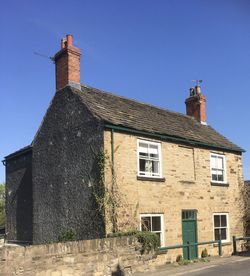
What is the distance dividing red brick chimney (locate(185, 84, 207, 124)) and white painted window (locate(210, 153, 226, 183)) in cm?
364

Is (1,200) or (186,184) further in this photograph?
(1,200)

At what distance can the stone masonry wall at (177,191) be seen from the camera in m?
16.6

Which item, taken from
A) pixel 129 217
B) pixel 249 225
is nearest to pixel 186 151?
pixel 129 217

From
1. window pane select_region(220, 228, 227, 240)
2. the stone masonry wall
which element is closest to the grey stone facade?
the stone masonry wall

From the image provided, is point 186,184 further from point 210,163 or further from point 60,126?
point 60,126

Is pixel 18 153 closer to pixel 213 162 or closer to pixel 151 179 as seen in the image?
pixel 151 179

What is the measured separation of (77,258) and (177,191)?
25.1 feet

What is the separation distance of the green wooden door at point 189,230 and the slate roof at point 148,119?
3.37 m

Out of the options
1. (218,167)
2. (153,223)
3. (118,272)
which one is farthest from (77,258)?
(218,167)

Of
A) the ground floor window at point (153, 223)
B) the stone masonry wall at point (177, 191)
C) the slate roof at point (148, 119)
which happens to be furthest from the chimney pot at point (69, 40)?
the ground floor window at point (153, 223)

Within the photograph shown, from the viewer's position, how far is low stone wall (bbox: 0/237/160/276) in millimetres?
10625

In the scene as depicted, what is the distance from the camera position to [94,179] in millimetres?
16422

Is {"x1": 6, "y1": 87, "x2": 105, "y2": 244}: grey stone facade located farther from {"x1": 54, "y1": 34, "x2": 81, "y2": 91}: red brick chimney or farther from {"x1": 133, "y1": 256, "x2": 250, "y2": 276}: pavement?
{"x1": 133, "y1": 256, "x2": 250, "y2": 276}: pavement

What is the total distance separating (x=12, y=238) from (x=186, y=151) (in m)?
10.4
